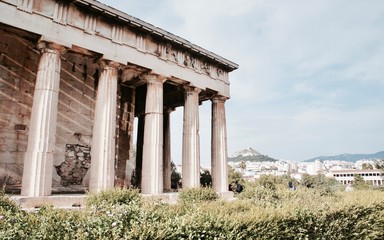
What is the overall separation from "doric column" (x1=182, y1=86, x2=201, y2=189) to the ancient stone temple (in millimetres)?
58

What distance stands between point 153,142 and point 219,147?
210 inches

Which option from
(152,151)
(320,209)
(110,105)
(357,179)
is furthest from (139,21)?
(357,179)

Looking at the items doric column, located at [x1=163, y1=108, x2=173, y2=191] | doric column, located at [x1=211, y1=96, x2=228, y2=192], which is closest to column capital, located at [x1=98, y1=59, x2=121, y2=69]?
doric column, located at [x1=211, y1=96, x2=228, y2=192]

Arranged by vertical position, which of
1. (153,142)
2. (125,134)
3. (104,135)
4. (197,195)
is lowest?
(197,195)

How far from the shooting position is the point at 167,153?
2141 centimetres

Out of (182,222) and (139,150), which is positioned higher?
(139,150)

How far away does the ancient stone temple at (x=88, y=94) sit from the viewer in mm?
11516

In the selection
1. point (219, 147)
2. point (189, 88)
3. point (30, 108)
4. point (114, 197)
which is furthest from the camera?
point (219, 147)

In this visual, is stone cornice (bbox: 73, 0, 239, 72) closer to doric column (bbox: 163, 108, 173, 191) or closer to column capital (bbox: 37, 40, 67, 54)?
column capital (bbox: 37, 40, 67, 54)

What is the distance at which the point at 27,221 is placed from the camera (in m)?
4.91

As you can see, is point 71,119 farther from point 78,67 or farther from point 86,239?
point 86,239

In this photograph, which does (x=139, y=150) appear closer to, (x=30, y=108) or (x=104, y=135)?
(x=30, y=108)

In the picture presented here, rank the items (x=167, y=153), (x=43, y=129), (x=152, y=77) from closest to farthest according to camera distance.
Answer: (x=43, y=129)
(x=152, y=77)
(x=167, y=153)

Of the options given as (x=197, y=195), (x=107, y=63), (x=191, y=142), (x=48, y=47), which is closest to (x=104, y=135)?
(x=107, y=63)
